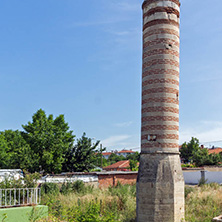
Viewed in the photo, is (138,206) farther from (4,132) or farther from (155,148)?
(4,132)

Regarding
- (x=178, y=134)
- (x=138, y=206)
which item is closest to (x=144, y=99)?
(x=178, y=134)

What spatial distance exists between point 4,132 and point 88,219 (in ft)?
110

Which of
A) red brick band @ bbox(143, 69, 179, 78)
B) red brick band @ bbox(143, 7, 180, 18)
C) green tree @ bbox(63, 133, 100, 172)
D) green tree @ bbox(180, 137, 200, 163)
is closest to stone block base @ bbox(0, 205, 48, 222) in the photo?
red brick band @ bbox(143, 69, 179, 78)

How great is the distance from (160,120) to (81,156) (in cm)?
1694

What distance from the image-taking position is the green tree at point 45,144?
2319cm

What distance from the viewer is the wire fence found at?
865 centimetres

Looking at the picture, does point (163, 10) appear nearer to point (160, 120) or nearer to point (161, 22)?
point (161, 22)

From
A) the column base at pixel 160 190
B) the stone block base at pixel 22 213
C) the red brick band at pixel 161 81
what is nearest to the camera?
the stone block base at pixel 22 213

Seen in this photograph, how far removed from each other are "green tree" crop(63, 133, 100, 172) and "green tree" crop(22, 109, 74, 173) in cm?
63

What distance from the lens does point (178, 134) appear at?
10.5m

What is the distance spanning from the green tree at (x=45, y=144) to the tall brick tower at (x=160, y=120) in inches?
574

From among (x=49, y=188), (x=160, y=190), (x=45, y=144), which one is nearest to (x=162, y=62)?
(x=160, y=190)

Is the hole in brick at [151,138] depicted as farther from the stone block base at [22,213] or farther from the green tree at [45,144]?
the green tree at [45,144]

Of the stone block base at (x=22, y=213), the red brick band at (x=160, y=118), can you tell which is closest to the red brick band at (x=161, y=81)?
the red brick band at (x=160, y=118)
